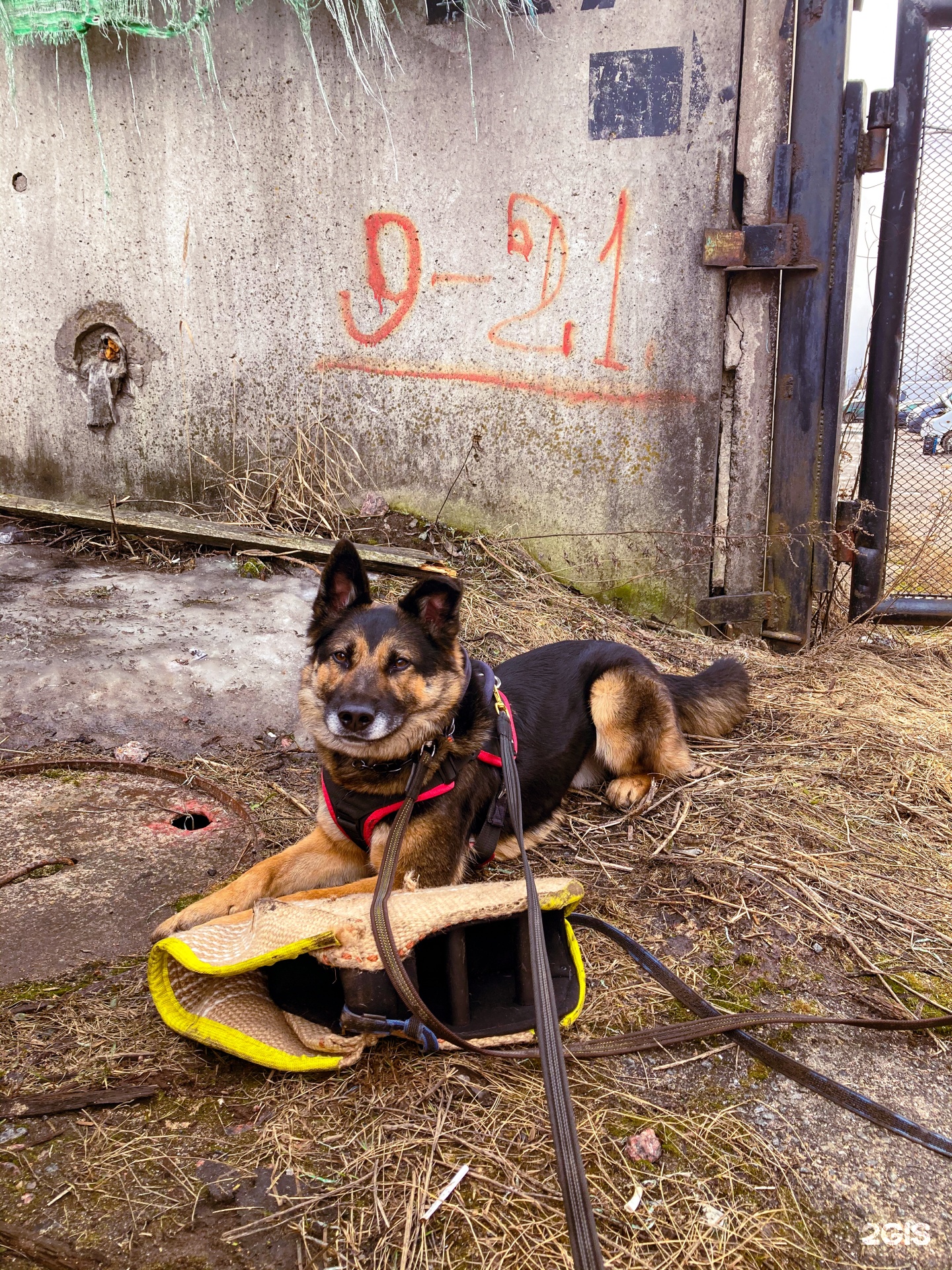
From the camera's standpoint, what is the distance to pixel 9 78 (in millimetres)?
5676

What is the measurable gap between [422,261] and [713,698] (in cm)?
319

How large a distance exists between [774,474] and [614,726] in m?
2.26

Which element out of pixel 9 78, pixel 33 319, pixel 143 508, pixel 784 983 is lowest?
pixel 784 983

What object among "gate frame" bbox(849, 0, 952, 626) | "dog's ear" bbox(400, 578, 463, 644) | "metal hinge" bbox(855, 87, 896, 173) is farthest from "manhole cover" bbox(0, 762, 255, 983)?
"metal hinge" bbox(855, 87, 896, 173)

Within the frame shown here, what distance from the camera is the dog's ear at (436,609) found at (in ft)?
9.69

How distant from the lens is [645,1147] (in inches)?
76.0

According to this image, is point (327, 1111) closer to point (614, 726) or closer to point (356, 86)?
point (614, 726)

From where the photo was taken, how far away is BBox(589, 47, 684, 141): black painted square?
486 centimetres

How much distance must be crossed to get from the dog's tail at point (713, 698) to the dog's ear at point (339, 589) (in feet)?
5.41

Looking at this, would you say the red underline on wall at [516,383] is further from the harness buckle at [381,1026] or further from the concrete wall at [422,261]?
the harness buckle at [381,1026]

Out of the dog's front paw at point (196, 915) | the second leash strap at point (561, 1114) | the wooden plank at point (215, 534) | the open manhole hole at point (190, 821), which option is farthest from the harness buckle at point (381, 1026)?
the wooden plank at point (215, 534)

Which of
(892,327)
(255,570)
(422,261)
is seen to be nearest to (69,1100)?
(255,570)

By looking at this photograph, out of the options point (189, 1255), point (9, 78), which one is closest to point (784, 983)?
point (189, 1255)

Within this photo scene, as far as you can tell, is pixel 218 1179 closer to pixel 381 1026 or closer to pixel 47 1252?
pixel 47 1252
